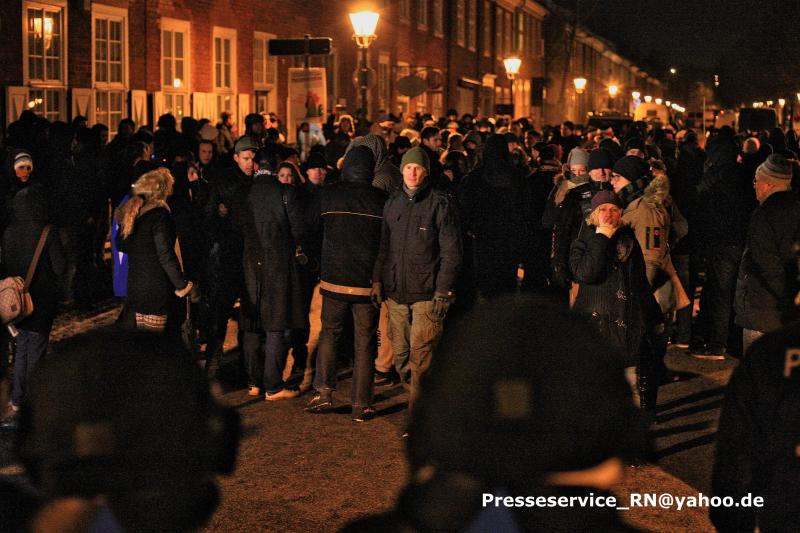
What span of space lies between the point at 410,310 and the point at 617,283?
174 cm

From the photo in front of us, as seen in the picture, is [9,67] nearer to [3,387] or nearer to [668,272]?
[668,272]

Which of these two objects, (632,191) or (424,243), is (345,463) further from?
(632,191)

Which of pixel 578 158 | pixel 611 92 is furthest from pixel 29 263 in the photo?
pixel 611 92

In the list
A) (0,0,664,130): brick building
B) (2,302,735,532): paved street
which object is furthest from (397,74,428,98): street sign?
(2,302,735,532): paved street

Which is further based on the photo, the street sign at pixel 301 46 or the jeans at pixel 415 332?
the street sign at pixel 301 46

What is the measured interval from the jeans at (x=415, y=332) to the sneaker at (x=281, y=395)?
115cm

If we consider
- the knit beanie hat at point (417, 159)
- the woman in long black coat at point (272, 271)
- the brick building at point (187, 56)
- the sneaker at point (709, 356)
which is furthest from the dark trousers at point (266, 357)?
the brick building at point (187, 56)

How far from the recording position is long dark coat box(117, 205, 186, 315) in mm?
8242

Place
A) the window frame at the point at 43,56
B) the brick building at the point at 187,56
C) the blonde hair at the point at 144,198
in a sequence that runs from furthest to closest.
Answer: the brick building at the point at 187,56 → the window frame at the point at 43,56 → the blonde hair at the point at 144,198

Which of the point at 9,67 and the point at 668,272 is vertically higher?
the point at 9,67

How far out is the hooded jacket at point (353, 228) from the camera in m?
8.46

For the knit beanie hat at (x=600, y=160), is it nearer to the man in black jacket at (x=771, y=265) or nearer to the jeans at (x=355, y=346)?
the man in black jacket at (x=771, y=265)

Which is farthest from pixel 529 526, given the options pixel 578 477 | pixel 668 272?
pixel 668 272

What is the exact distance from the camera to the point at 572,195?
29.7ft
